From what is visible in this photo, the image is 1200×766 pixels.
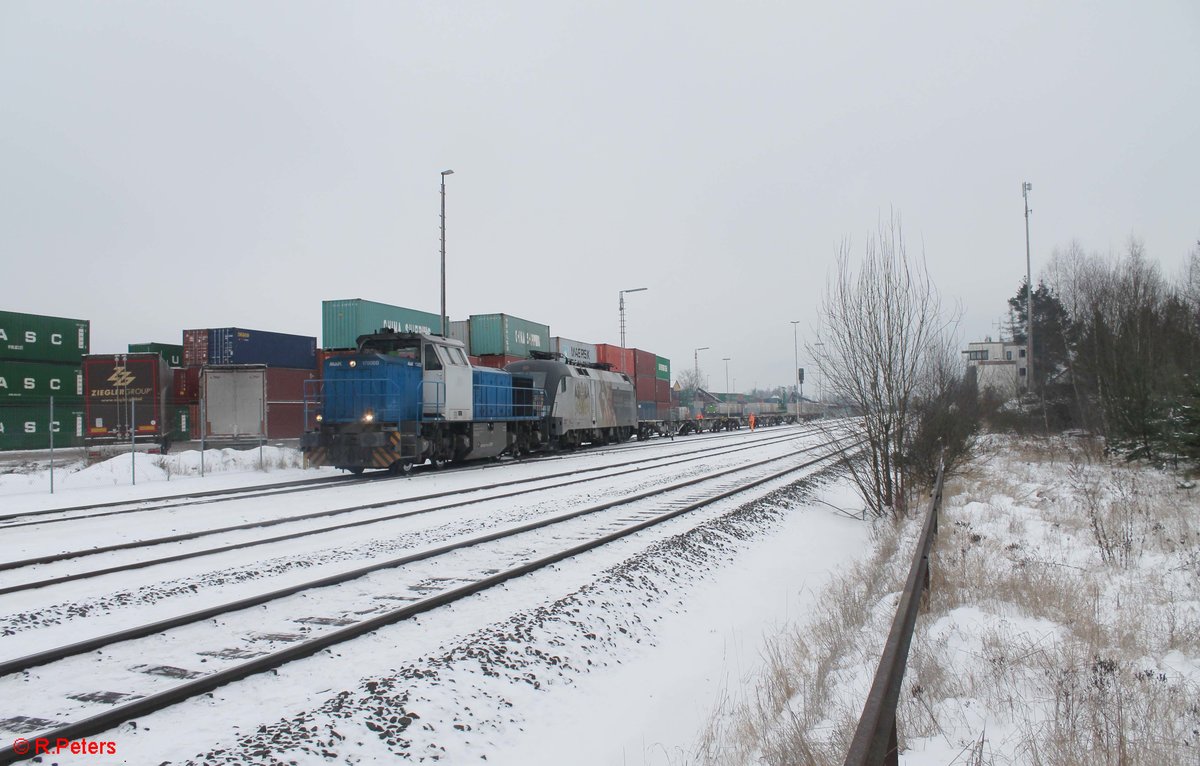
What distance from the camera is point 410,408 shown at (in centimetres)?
1770

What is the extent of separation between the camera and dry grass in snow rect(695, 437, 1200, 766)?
3520 millimetres

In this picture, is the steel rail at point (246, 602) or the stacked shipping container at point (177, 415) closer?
the steel rail at point (246, 602)

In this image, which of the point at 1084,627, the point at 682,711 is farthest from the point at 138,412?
the point at 1084,627

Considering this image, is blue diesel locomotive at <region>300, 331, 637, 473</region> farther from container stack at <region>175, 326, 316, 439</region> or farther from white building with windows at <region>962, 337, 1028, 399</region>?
Result: white building with windows at <region>962, 337, 1028, 399</region>

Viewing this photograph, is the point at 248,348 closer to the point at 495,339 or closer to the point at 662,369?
the point at 495,339

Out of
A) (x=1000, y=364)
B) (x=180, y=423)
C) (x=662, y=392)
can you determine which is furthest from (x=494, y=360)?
(x=1000, y=364)

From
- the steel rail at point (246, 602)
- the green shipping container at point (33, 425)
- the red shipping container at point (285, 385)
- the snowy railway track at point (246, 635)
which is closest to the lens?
the snowy railway track at point (246, 635)

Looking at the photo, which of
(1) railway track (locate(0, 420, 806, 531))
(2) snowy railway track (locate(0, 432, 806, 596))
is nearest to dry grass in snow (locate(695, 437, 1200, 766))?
(2) snowy railway track (locate(0, 432, 806, 596))

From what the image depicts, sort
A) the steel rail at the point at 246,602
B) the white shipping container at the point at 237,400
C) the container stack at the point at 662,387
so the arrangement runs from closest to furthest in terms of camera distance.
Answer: the steel rail at the point at 246,602 → the white shipping container at the point at 237,400 → the container stack at the point at 662,387

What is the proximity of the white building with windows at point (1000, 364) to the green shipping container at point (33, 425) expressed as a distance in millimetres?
42812

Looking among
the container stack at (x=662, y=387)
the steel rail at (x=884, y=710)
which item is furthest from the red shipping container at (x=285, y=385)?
the steel rail at (x=884, y=710)

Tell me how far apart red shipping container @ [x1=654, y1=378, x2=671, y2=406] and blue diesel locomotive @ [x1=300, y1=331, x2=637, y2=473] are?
21.0 m

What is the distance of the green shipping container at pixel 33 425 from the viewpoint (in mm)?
26830

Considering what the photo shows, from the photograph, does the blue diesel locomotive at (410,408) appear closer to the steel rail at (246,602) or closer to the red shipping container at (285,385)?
the red shipping container at (285,385)
